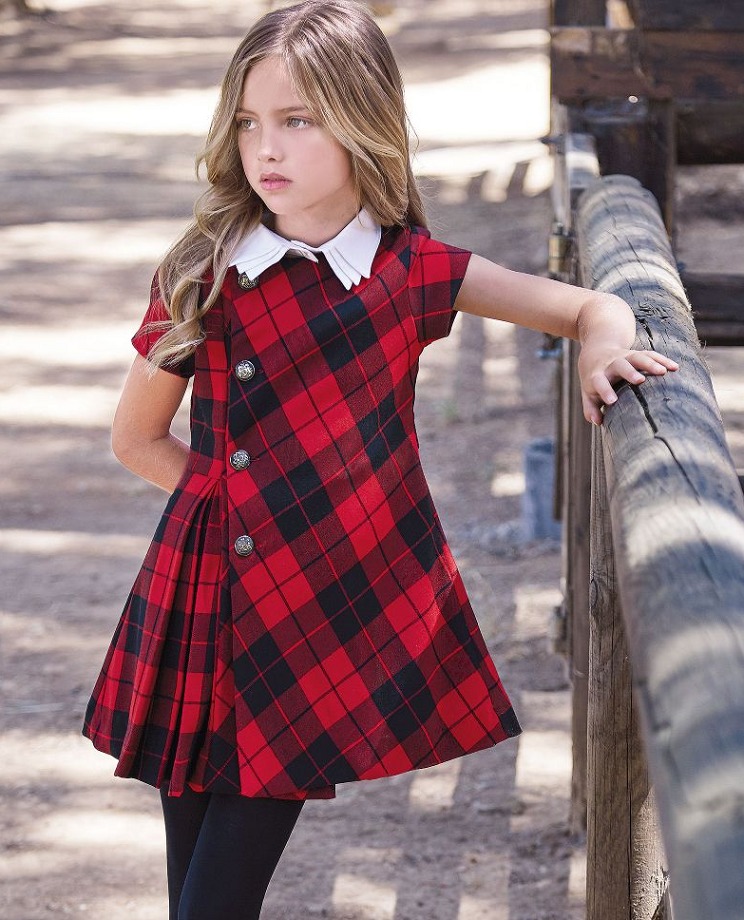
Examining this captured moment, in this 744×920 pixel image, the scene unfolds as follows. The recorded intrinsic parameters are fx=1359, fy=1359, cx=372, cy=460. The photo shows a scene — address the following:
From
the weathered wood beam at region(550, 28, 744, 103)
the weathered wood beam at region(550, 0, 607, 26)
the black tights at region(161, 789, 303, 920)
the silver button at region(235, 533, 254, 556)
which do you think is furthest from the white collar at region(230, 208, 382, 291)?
the weathered wood beam at region(550, 0, 607, 26)

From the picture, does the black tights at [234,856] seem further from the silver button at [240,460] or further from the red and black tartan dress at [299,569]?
the silver button at [240,460]

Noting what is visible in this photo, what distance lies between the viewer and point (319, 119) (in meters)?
1.86

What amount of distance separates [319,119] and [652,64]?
174cm

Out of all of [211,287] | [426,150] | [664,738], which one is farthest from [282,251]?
[426,150]

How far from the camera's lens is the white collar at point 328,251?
1921 millimetres

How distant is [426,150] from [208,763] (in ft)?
38.0

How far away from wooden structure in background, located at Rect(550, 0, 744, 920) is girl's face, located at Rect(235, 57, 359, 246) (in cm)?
46

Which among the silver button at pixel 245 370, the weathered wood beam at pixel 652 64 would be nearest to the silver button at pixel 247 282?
the silver button at pixel 245 370

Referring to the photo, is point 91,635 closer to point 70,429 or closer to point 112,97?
point 70,429

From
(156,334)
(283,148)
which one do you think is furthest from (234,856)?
(283,148)

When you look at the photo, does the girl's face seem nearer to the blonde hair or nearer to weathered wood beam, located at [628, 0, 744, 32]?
the blonde hair

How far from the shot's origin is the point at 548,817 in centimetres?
337

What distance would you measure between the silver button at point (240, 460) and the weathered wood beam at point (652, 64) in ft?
6.11

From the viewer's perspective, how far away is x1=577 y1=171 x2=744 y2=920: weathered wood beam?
789 millimetres
